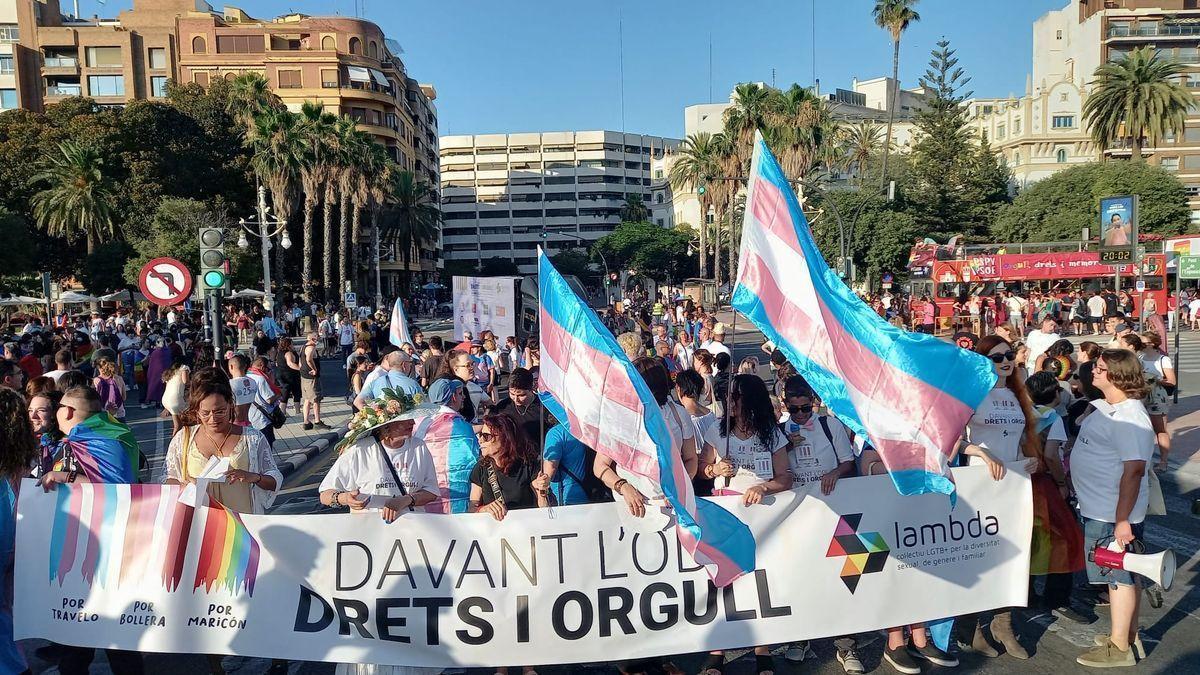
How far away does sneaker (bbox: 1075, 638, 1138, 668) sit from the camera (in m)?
4.33

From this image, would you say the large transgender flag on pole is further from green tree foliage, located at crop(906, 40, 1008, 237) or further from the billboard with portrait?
green tree foliage, located at crop(906, 40, 1008, 237)

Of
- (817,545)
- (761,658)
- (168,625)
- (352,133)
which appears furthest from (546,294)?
(352,133)

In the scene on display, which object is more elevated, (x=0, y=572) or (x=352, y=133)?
(x=352, y=133)

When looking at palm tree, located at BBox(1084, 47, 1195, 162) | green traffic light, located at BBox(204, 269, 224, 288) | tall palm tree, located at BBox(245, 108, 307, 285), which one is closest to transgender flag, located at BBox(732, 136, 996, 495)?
green traffic light, located at BBox(204, 269, 224, 288)

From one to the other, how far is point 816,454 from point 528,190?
407 feet

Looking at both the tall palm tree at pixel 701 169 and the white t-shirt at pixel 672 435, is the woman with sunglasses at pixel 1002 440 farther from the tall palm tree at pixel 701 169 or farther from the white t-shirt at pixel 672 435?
the tall palm tree at pixel 701 169

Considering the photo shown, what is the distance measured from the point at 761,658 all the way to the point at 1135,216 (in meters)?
12.7

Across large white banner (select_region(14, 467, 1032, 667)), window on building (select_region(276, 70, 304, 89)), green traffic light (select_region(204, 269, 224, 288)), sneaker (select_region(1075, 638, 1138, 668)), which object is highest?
window on building (select_region(276, 70, 304, 89))

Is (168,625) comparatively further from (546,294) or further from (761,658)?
(761,658)

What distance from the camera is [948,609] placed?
4.49 m

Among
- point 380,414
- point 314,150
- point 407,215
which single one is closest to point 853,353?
point 380,414

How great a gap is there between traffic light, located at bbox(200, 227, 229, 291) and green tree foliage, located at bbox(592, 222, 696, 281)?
78.2m

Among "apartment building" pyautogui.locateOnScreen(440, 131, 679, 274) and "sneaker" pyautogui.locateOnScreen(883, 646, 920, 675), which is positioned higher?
"apartment building" pyautogui.locateOnScreen(440, 131, 679, 274)

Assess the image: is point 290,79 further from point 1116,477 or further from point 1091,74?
point 1116,477
